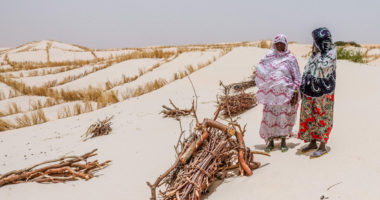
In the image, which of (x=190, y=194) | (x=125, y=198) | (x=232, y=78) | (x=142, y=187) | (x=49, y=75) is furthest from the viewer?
(x=49, y=75)

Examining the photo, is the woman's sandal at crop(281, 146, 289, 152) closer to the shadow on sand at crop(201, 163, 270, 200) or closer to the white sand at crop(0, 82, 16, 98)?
the shadow on sand at crop(201, 163, 270, 200)

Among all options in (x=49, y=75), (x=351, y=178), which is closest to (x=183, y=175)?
(x=351, y=178)

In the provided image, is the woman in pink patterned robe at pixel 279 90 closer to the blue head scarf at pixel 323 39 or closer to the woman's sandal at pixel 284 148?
the woman's sandal at pixel 284 148

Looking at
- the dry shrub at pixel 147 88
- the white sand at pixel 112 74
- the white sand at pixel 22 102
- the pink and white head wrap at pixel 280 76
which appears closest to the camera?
the pink and white head wrap at pixel 280 76

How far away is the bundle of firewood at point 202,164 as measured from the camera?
2588 mm

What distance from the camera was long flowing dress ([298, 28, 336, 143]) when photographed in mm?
3039

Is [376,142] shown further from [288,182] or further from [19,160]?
[19,160]

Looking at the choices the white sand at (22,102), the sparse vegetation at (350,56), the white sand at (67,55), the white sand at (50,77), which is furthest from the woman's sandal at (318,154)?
the white sand at (67,55)

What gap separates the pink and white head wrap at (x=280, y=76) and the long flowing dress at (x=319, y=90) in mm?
231

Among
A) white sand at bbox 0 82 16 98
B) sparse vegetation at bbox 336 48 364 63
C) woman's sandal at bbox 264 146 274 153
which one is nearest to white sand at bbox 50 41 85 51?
white sand at bbox 0 82 16 98

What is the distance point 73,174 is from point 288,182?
2.62 meters

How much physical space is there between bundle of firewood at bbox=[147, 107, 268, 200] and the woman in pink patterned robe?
→ 2.12 feet

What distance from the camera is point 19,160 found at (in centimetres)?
509

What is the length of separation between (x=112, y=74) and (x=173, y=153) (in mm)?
11053
